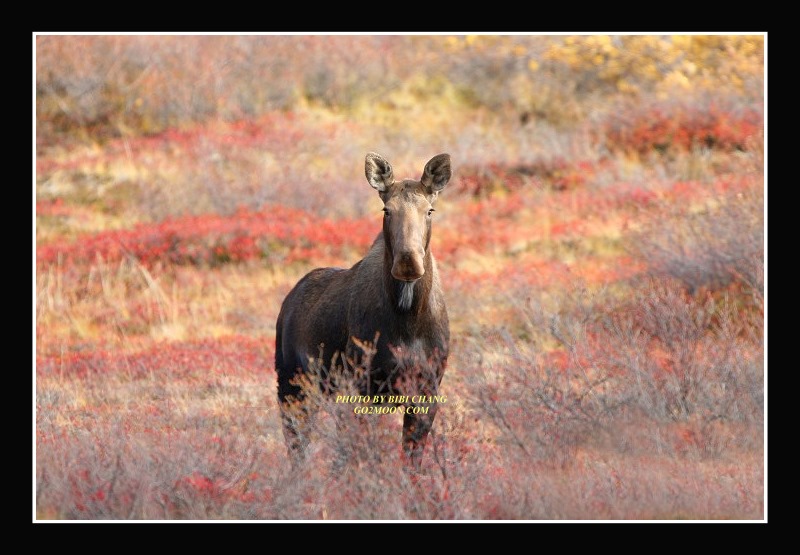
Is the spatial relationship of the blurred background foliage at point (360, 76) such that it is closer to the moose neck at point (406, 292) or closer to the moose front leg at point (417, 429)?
the moose neck at point (406, 292)

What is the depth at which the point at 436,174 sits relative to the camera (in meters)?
7.94

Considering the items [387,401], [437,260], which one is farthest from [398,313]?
[437,260]

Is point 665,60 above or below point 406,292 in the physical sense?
above

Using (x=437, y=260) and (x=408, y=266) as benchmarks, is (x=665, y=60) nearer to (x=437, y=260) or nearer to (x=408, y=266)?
Result: (x=437, y=260)

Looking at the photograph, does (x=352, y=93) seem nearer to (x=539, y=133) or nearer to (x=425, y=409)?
(x=539, y=133)

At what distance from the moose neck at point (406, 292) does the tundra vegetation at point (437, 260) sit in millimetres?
867

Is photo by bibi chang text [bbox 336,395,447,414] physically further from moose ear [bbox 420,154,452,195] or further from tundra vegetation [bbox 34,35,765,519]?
moose ear [bbox 420,154,452,195]

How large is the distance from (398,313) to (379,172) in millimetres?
1097

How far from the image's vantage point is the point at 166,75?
2592 cm

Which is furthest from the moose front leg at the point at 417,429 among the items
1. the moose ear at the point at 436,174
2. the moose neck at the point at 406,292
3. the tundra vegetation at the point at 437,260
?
the moose ear at the point at 436,174

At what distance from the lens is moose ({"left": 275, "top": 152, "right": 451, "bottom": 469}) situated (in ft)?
24.8

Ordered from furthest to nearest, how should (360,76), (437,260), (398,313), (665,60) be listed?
(360,76) → (665,60) → (437,260) → (398,313)

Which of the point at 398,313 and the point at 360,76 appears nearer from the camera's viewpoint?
the point at 398,313

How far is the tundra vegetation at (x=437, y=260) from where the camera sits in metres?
7.57
